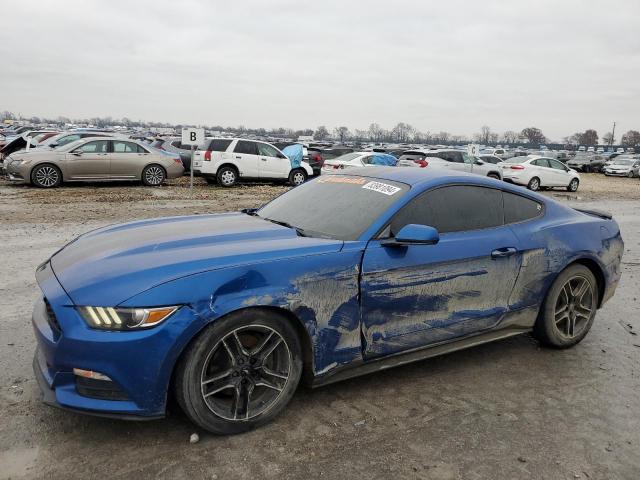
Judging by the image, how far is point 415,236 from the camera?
3.21m

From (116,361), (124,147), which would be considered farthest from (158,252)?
(124,147)

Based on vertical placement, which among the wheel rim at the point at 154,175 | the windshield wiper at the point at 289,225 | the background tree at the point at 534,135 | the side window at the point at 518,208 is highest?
the background tree at the point at 534,135

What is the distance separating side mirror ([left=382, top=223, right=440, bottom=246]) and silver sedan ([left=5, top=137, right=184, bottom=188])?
47.3 feet

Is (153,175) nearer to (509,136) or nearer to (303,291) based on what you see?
(303,291)

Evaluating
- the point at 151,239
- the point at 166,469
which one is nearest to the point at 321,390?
the point at 166,469

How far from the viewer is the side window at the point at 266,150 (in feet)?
59.6

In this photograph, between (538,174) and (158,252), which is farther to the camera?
(538,174)

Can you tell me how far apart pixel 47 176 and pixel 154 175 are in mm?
3142

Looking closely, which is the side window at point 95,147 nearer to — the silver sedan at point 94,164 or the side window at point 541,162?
the silver sedan at point 94,164

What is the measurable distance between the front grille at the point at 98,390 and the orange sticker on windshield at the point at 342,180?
7.49ft

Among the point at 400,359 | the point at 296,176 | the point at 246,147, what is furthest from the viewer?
the point at 296,176

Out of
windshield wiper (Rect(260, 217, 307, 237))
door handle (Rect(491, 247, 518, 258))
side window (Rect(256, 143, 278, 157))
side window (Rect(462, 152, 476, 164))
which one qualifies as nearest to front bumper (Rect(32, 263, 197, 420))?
windshield wiper (Rect(260, 217, 307, 237))

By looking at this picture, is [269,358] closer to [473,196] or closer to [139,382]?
[139,382]

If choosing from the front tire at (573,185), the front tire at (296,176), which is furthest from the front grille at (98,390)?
the front tire at (573,185)
